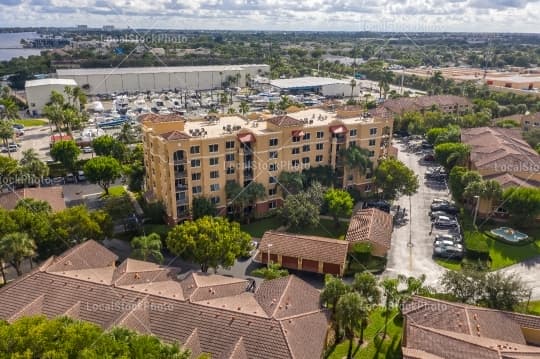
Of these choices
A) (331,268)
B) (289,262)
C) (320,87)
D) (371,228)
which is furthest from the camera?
(320,87)

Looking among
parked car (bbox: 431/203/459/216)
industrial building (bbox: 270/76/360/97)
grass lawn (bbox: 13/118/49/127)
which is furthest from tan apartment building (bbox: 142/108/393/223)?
industrial building (bbox: 270/76/360/97)

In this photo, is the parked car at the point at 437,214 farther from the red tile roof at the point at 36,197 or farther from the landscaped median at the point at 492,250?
the red tile roof at the point at 36,197

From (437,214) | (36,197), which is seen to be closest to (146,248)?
(36,197)

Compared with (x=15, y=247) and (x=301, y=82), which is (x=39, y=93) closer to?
(x=301, y=82)

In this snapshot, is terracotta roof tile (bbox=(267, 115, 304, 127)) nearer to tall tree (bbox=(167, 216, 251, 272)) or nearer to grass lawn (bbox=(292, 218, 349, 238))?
grass lawn (bbox=(292, 218, 349, 238))

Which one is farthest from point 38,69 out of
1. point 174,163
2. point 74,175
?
point 174,163

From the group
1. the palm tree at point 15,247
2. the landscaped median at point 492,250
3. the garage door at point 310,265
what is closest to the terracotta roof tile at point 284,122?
the garage door at point 310,265
